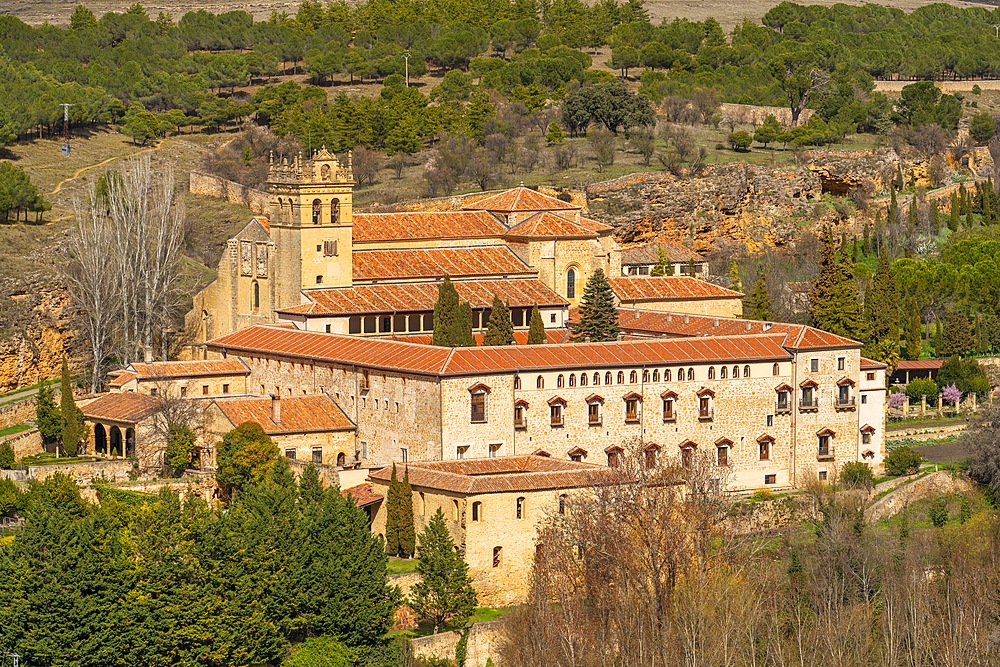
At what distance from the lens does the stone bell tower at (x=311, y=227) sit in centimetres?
7838

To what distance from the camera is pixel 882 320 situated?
289 feet

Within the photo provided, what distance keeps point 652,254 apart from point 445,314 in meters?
23.2

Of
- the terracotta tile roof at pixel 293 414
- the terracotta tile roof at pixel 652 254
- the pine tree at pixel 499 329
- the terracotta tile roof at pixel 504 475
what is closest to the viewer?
the terracotta tile roof at pixel 504 475

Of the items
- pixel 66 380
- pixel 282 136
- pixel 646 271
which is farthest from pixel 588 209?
pixel 66 380

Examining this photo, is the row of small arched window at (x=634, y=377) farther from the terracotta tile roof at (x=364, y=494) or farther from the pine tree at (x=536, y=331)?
the pine tree at (x=536, y=331)

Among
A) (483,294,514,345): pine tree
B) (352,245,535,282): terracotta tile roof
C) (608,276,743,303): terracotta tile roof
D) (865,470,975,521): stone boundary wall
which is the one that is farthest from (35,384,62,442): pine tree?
(865,470,975,521): stone boundary wall

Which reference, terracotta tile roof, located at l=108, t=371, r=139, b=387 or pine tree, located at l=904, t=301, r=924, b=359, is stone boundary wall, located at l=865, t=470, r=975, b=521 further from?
terracotta tile roof, located at l=108, t=371, r=139, b=387

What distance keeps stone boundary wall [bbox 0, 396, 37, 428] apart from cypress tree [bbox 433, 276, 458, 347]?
15.0m

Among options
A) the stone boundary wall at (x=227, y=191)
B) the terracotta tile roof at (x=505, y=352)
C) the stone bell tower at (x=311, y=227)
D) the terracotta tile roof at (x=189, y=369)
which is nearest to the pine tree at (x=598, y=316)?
the terracotta tile roof at (x=505, y=352)

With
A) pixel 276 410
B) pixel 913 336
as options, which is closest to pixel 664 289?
pixel 913 336

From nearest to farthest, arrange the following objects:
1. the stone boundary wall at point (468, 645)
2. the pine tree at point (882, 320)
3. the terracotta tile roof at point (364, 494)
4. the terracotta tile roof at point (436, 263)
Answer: the stone boundary wall at point (468, 645), the terracotta tile roof at point (364, 494), the terracotta tile roof at point (436, 263), the pine tree at point (882, 320)

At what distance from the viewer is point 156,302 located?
83.6m

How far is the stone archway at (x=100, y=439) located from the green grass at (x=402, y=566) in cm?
1339

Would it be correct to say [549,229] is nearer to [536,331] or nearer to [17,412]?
[536,331]
